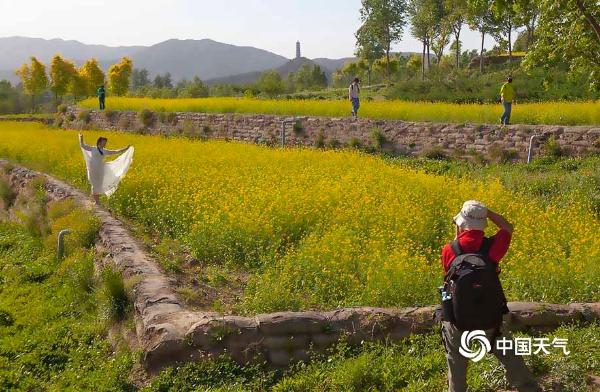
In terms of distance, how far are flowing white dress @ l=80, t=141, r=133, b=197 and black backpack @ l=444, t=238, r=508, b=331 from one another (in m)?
7.72

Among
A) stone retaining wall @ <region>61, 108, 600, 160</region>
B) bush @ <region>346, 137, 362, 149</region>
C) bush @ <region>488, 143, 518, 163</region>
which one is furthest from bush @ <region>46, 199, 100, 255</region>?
bush @ <region>488, 143, 518, 163</region>

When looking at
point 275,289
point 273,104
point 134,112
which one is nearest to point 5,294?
point 275,289

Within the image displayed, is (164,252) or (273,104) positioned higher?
(273,104)

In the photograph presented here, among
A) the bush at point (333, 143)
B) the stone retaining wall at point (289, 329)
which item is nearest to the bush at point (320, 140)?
the bush at point (333, 143)

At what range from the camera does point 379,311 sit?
4.81 m

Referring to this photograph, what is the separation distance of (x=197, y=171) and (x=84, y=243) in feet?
12.0

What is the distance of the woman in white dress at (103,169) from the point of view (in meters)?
9.59

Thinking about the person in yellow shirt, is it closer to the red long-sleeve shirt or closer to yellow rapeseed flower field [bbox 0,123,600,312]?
yellow rapeseed flower field [bbox 0,123,600,312]

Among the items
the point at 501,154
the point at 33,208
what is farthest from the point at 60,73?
the point at 501,154

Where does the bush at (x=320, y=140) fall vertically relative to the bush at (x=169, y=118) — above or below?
below

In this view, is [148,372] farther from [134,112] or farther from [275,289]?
[134,112]

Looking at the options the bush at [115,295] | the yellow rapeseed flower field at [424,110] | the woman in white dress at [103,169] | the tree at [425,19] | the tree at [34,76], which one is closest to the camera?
the bush at [115,295]

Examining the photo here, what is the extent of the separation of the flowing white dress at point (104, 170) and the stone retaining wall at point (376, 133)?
9083mm

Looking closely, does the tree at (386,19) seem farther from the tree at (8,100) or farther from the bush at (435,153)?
the tree at (8,100)
